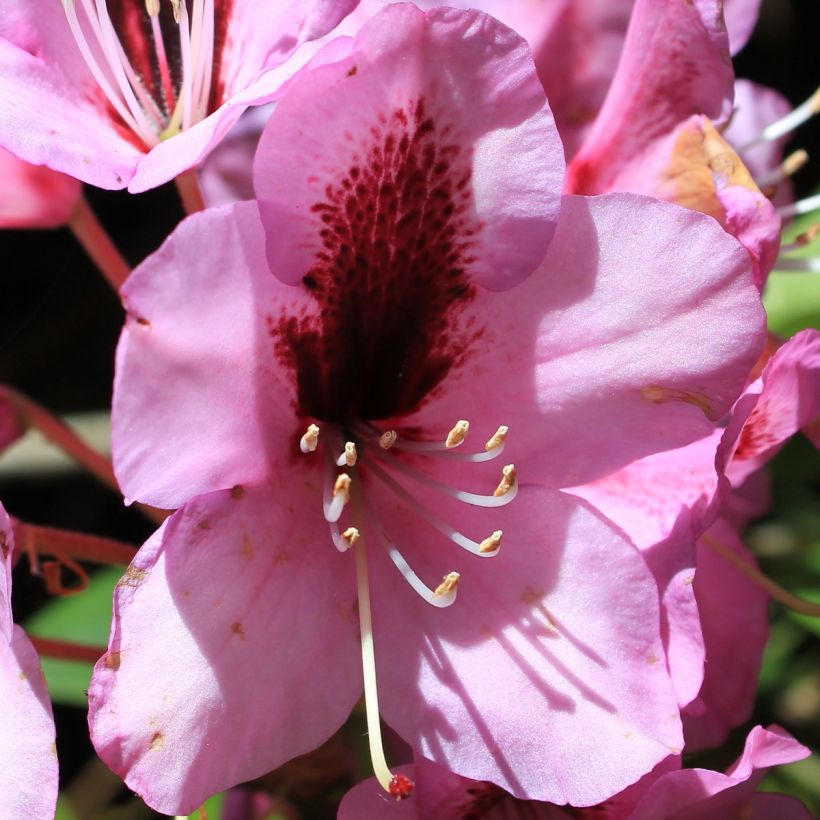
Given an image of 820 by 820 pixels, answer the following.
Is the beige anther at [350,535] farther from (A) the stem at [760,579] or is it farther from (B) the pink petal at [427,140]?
(A) the stem at [760,579]

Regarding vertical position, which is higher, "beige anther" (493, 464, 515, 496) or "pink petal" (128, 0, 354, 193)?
"pink petal" (128, 0, 354, 193)

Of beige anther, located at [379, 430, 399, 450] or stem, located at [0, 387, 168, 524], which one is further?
stem, located at [0, 387, 168, 524]

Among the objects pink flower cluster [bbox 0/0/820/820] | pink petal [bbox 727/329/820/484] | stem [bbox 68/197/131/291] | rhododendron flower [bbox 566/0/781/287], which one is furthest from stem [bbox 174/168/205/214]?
pink petal [bbox 727/329/820/484]

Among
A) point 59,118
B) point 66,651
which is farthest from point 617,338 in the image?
point 66,651

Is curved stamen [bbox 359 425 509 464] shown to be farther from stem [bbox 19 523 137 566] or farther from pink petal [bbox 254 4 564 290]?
stem [bbox 19 523 137 566]

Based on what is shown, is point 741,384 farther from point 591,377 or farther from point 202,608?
point 202,608

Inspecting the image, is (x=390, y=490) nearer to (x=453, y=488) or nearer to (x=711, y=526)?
(x=453, y=488)

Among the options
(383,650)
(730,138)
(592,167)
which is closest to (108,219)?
(730,138)
